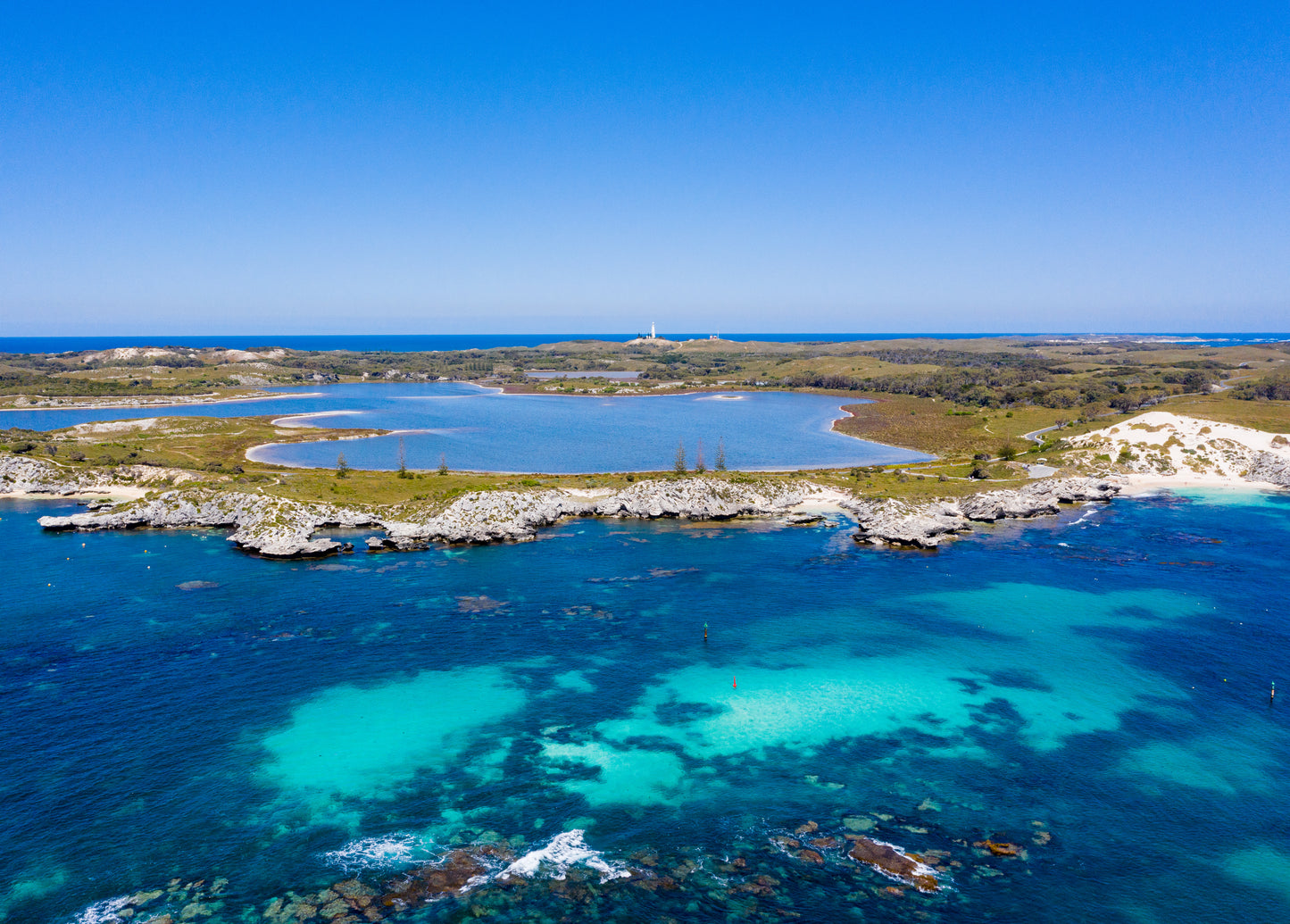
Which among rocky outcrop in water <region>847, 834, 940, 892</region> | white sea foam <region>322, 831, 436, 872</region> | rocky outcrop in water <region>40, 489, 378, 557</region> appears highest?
rocky outcrop in water <region>40, 489, 378, 557</region>

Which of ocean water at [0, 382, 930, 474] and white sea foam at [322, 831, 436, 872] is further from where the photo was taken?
ocean water at [0, 382, 930, 474]

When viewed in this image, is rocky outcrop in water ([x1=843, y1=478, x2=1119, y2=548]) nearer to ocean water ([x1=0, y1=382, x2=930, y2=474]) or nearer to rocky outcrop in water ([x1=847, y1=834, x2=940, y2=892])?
ocean water ([x1=0, y1=382, x2=930, y2=474])

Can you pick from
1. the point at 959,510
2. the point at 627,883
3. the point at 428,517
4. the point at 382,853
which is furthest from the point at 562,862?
the point at 959,510

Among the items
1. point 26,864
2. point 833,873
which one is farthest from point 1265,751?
point 26,864

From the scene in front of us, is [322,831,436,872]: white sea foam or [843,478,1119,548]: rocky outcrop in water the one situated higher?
[843,478,1119,548]: rocky outcrop in water

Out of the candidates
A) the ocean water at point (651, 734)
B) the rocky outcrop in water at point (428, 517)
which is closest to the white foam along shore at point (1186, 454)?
the ocean water at point (651, 734)

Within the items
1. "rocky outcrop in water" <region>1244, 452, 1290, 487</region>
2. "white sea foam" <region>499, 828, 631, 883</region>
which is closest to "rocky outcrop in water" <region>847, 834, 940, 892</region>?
"white sea foam" <region>499, 828, 631, 883</region>
